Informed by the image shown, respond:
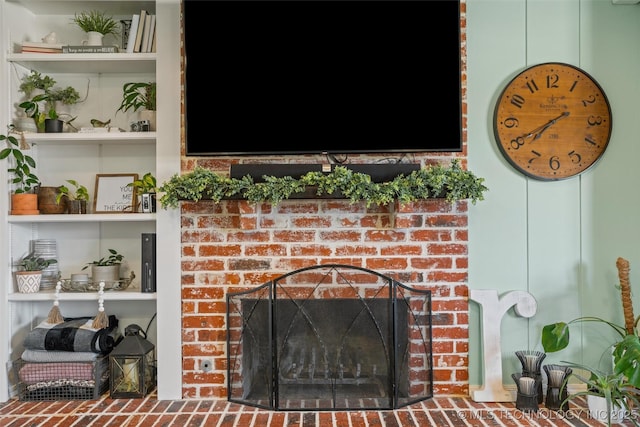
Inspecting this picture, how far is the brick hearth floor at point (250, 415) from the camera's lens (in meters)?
2.17

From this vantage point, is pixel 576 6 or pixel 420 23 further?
Result: pixel 576 6

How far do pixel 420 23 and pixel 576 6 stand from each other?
0.89 m

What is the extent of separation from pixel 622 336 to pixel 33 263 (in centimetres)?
298

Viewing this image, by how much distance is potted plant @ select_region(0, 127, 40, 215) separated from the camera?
2510mm

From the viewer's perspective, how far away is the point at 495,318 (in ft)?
8.09

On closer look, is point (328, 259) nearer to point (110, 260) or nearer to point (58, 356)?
point (110, 260)

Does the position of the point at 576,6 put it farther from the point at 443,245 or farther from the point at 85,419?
the point at 85,419

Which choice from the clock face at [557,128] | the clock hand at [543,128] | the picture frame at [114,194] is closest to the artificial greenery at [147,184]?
the picture frame at [114,194]

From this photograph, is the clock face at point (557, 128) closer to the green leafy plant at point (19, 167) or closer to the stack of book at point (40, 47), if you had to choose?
the stack of book at point (40, 47)

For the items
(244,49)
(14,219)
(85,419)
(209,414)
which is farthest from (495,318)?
(14,219)

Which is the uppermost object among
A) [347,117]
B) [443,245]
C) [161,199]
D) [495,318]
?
[347,117]

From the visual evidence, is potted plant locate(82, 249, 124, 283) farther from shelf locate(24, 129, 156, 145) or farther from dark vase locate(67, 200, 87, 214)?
shelf locate(24, 129, 156, 145)

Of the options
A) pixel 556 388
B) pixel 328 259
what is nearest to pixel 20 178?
pixel 328 259

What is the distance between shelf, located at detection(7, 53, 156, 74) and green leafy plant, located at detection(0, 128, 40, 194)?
42 cm
